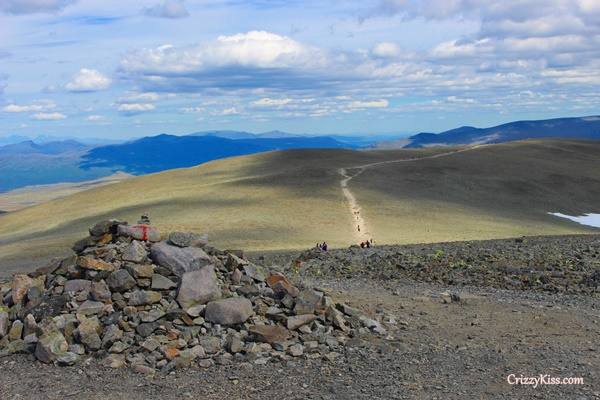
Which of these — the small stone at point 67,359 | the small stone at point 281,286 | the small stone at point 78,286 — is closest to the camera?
the small stone at point 67,359

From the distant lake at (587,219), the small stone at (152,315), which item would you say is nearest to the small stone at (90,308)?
the small stone at (152,315)

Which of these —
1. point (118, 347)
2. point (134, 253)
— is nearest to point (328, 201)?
point (134, 253)

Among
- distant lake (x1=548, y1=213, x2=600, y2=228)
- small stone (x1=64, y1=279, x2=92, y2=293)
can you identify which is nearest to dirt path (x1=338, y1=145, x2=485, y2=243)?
distant lake (x1=548, y1=213, x2=600, y2=228)

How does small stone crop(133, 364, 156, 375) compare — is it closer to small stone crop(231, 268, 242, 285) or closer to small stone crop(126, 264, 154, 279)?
small stone crop(126, 264, 154, 279)

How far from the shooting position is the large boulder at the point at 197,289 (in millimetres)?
15852

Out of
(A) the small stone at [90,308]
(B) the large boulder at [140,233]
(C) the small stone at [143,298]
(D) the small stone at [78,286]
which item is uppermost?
(B) the large boulder at [140,233]

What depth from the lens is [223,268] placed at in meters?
17.8

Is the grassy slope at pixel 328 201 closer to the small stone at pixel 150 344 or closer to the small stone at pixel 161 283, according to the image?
the small stone at pixel 161 283

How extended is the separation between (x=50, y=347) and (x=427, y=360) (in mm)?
8819

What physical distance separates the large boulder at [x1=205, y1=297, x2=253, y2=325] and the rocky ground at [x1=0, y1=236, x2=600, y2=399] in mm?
1524

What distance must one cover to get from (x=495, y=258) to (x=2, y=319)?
18.6m

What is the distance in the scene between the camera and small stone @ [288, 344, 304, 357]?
574 inches

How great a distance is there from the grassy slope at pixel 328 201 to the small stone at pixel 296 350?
26.2 meters

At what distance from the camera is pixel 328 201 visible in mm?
65938
